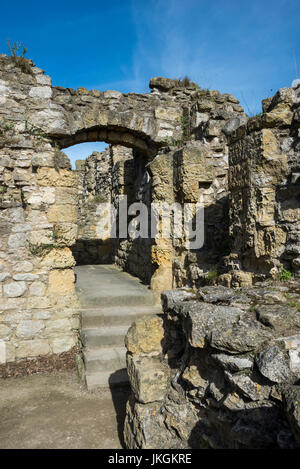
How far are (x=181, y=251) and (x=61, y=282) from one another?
5.95 feet

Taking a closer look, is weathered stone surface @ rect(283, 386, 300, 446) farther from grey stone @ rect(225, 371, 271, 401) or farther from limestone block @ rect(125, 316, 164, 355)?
limestone block @ rect(125, 316, 164, 355)

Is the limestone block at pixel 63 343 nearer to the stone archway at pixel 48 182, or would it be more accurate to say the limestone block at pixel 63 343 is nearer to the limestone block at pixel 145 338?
the stone archway at pixel 48 182

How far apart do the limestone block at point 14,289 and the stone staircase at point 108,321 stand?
0.89 meters

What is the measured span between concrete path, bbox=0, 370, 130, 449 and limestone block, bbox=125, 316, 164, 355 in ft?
2.77

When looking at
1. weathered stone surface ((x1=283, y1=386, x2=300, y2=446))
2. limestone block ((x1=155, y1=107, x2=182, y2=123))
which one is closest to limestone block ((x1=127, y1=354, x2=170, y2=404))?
weathered stone surface ((x1=283, y1=386, x2=300, y2=446))

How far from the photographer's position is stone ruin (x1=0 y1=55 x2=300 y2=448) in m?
1.79

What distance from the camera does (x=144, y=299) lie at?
529 centimetres

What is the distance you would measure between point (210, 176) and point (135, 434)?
3553mm

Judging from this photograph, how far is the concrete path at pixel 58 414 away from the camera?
9.29 ft

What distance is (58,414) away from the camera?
329 centimetres

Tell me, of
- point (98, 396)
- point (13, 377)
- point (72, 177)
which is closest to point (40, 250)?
point (72, 177)

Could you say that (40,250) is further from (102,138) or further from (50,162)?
(102,138)
